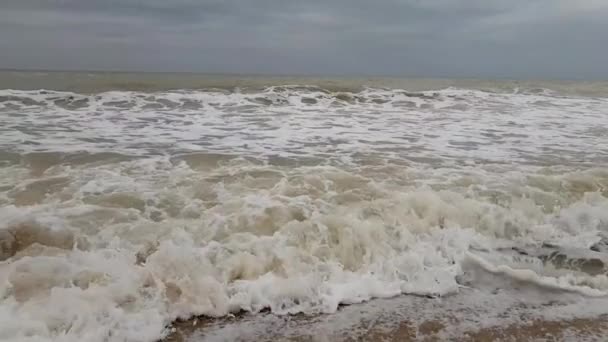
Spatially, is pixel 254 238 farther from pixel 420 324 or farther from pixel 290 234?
pixel 420 324

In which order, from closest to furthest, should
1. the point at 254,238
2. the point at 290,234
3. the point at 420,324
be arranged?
the point at 420,324 < the point at 254,238 < the point at 290,234

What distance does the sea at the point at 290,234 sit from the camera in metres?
3.12

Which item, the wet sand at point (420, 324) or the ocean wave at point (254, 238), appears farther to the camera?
the ocean wave at point (254, 238)

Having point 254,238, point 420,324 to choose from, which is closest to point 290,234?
point 254,238

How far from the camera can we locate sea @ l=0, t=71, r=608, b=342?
3121 mm

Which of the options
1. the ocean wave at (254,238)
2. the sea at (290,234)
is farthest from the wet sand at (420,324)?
the ocean wave at (254,238)

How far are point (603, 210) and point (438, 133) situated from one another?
16.2 feet

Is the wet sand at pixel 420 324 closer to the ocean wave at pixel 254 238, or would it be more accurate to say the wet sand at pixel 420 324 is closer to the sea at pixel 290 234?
the sea at pixel 290 234

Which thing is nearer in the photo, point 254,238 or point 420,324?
point 420,324

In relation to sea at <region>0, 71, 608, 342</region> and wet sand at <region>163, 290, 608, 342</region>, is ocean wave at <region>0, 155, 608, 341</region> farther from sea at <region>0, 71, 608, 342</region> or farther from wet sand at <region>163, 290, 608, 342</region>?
wet sand at <region>163, 290, 608, 342</region>

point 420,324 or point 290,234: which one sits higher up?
point 290,234

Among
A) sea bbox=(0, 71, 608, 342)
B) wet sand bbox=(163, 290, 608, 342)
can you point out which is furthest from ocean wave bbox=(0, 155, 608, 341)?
wet sand bbox=(163, 290, 608, 342)

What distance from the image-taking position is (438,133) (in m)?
9.91

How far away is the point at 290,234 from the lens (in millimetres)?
4273
